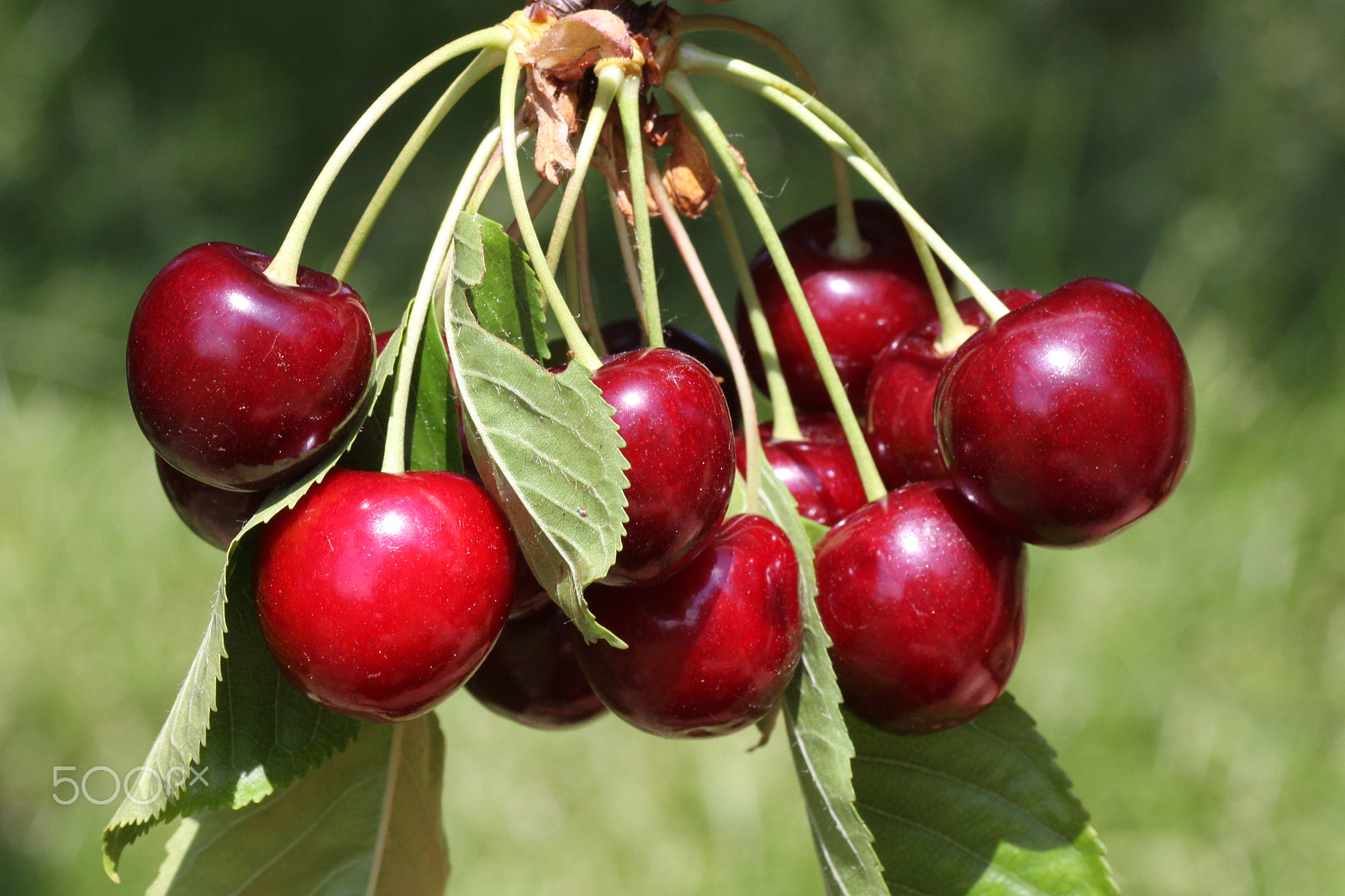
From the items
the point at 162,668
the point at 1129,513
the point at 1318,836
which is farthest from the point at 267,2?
the point at 1129,513

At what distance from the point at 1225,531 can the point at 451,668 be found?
235cm

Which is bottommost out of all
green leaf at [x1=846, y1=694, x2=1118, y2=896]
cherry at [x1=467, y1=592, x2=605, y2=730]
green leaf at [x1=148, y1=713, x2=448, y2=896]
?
green leaf at [x1=148, y1=713, x2=448, y2=896]

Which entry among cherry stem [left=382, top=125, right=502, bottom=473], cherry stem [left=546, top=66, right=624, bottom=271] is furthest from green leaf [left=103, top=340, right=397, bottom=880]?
cherry stem [left=546, top=66, right=624, bottom=271]

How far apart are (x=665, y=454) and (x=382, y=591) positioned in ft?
0.56

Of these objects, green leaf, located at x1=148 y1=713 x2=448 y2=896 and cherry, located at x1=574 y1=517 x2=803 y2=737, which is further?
green leaf, located at x1=148 y1=713 x2=448 y2=896

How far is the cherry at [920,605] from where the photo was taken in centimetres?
77

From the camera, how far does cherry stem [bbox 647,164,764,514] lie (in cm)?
80

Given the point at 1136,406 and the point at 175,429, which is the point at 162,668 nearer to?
the point at 175,429

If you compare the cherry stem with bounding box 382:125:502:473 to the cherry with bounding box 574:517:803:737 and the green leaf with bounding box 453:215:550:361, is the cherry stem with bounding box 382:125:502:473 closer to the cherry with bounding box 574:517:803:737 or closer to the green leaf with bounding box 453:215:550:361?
the green leaf with bounding box 453:215:550:361

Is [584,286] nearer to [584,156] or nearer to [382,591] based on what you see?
[584,156]

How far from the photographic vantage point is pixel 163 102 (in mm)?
3783

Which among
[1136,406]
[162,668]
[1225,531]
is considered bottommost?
[162,668]

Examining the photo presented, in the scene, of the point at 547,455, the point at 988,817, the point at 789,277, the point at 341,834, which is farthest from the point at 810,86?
the point at 341,834

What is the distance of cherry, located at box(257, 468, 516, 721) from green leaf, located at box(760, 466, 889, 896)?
0.19m
